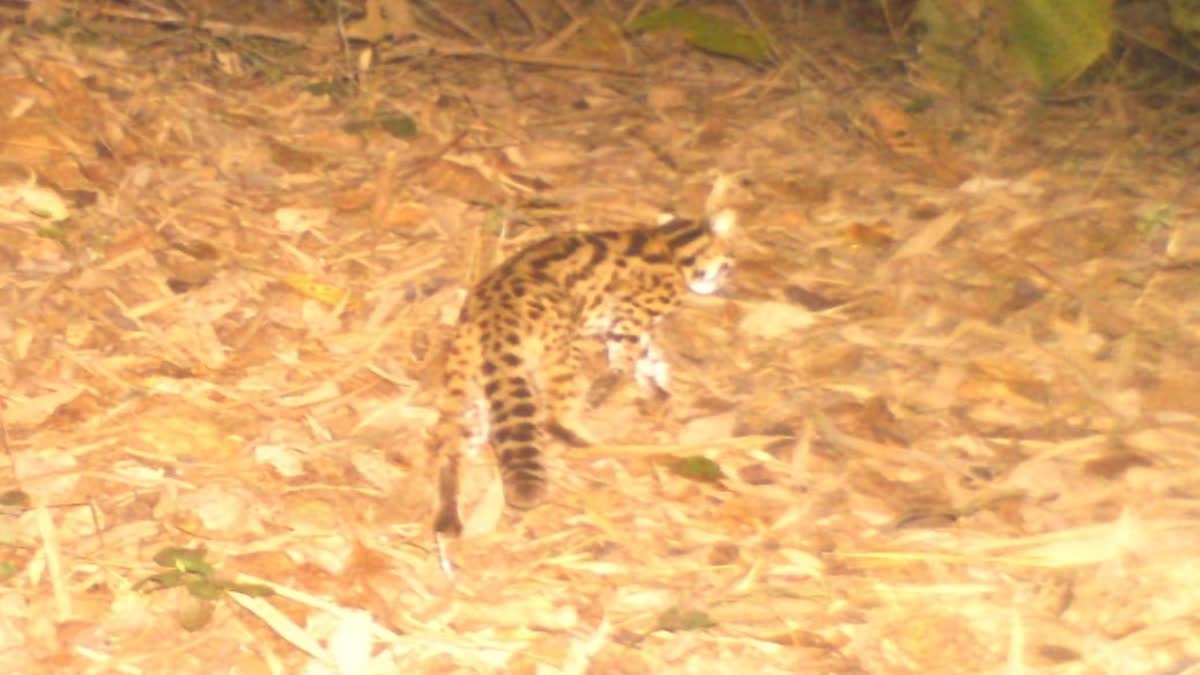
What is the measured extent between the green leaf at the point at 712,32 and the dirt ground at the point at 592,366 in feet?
0.58

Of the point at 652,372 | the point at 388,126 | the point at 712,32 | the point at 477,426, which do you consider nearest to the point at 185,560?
the point at 477,426

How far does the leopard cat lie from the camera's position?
4.24m

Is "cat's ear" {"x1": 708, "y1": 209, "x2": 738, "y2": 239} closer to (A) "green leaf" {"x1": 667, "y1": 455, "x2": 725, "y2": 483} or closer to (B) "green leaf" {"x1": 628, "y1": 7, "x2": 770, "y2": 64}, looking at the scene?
(A) "green leaf" {"x1": 667, "y1": 455, "x2": 725, "y2": 483}

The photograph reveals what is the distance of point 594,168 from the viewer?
6.42m

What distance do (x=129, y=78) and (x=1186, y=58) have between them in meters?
5.58

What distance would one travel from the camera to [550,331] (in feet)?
15.5

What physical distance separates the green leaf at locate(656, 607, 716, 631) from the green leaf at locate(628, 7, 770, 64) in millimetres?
4427

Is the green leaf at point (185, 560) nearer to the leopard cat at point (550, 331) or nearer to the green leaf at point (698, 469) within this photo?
the leopard cat at point (550, 331)

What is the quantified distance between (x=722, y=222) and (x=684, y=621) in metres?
2.10

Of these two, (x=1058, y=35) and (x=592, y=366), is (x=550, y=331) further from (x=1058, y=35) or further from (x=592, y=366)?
(x=1058, y=35)

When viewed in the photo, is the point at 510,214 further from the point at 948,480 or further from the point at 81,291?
the point at 948,480

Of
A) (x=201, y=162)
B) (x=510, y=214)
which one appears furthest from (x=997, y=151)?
(x=201, y=162)

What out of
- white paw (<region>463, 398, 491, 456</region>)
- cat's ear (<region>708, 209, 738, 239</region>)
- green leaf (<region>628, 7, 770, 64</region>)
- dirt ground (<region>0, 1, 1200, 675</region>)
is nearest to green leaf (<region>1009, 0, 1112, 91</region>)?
dirt ground (<region>0, 1, 1200, 675</region>)

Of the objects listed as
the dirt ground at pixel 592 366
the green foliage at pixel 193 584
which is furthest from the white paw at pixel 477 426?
the green foliage at pixel 193 584
